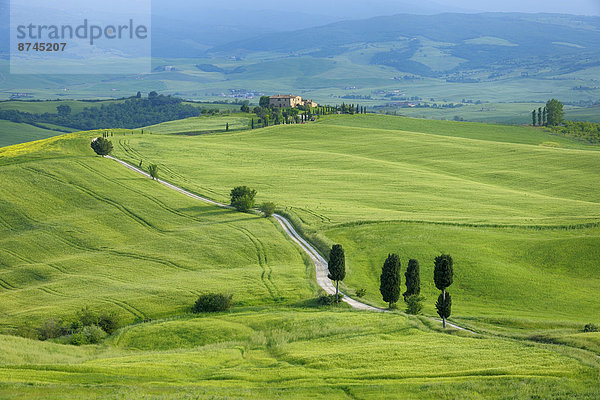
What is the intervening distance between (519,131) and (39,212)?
142311 mm

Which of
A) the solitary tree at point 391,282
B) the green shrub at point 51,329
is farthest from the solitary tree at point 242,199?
the green shrub at point 51,329

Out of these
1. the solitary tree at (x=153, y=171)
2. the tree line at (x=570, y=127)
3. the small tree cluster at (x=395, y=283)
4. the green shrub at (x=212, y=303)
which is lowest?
the green shrub at (x=212, y=303)

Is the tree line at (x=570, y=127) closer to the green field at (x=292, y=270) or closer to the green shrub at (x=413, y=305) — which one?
the green field at (x=292, y=270)

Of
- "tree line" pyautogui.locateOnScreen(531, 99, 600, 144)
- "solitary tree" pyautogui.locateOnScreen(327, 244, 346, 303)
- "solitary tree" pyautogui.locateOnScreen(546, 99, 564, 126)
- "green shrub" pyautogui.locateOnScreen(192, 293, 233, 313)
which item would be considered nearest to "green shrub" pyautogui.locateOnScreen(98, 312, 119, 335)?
"green shrub" pyautogui.locateOnScreen(192, 293, 233, 313)

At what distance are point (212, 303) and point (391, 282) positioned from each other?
54.2ft

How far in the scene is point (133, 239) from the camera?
79688 millimetres

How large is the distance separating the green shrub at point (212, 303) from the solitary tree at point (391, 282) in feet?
47.5

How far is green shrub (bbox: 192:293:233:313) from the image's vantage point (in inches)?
2222

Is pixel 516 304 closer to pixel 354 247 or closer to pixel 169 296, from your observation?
pixel 354 247

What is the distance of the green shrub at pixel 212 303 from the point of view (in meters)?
56.4

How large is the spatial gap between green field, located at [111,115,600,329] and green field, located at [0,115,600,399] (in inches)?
16.0

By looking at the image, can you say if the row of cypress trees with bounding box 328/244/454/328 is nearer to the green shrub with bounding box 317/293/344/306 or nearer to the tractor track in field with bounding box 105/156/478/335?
the green shrub with bounding box 317/293/344/306

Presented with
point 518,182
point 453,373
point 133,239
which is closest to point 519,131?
point 518,182

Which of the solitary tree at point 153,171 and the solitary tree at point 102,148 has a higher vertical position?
the solitary tree at point 102,148
